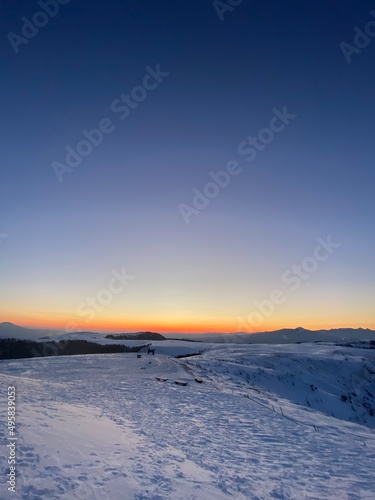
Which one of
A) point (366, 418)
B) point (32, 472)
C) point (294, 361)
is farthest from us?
point (294, 361)

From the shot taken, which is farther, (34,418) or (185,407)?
(185,407)

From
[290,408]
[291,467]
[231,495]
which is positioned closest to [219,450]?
[291,467]

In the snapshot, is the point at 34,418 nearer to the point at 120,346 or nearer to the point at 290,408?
the point at 290,408

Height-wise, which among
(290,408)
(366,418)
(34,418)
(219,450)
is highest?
(34,418)

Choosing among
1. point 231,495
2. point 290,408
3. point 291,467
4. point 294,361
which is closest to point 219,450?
point 291,467

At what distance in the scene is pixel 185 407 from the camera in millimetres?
15922

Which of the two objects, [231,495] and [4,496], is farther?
[231,495]

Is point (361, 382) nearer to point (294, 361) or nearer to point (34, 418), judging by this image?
point (294, 361)

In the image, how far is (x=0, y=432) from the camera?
8.07m

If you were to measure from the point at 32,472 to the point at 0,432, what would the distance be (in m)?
2.29

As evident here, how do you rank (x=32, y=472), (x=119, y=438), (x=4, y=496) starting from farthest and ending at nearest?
(x=119, y=438) → (x=32, y=472) → (x=4, y=496)

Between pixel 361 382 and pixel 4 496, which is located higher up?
pixel 4 496

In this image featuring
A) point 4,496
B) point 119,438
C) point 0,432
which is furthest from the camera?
point 119,438

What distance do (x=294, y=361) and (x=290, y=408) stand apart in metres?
21.9
